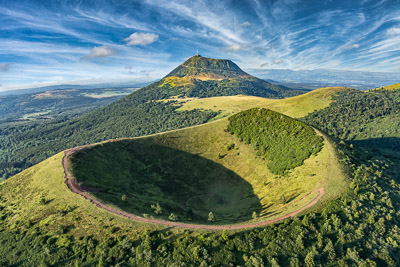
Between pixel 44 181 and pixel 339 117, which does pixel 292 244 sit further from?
pixel 339 117

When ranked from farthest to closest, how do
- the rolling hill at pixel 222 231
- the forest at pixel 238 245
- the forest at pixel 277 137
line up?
the forest at pixel 277 137 → the rolling hill at pixel 222 231 → the forest at pixel 238 245

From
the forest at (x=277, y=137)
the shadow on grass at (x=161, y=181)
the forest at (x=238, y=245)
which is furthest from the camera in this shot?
the forest at (x=277, y=137)

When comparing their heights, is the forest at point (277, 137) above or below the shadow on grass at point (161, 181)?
above

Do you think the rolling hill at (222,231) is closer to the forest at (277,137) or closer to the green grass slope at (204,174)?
the green grass slope at (204,174)

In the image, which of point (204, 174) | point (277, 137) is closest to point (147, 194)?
point (204, 174)

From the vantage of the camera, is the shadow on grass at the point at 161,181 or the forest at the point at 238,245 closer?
the forest at the point at 238,245

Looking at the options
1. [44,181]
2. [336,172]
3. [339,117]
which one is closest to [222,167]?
[336,172]

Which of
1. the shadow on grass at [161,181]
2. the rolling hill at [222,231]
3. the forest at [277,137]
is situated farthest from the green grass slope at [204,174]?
the rolling hill at [222,231]
